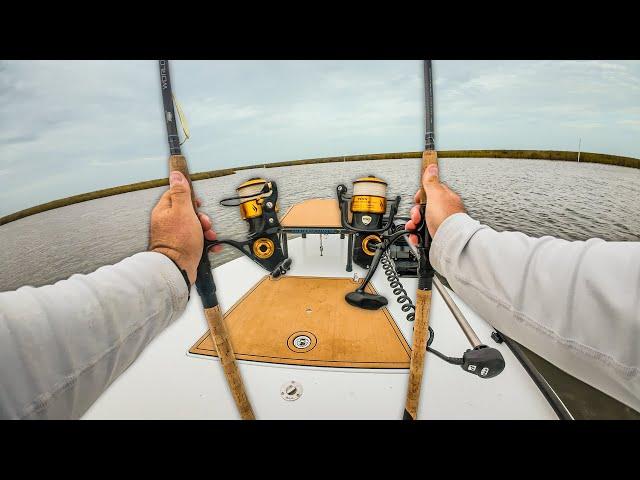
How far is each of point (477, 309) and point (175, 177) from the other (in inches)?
52.9

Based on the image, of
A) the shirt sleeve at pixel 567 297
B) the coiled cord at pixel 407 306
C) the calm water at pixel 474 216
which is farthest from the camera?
the calm water at pixel 474 216

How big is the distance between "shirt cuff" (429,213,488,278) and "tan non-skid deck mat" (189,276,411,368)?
2.02m

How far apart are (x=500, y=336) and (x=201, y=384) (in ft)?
10.3

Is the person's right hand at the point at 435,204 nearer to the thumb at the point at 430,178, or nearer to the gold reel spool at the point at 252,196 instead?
the thumb at the point at 430,178

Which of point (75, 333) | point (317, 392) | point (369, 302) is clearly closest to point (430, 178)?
point (369, 302)

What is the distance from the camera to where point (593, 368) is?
66 centimetres

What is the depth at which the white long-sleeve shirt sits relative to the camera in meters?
0.60

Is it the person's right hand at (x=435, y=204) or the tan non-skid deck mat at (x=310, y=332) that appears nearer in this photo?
the person's right hand at (x=435, y=204)

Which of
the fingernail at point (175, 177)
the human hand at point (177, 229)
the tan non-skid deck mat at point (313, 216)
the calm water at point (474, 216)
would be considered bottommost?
the calm water at point (474, 216)

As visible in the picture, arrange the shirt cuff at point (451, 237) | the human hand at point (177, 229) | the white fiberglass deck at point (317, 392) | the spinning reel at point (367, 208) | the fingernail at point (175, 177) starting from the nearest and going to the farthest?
the shirt cuff at point (451, 237)
the human hand at point (177, 229)
the fingernail at point (175, 177)
the spinning reel at point (367, 208)
the white fiberglass deck at point (317, 392)

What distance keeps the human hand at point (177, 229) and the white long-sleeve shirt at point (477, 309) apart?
4.5 inches

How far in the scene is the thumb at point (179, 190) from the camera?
1.15m

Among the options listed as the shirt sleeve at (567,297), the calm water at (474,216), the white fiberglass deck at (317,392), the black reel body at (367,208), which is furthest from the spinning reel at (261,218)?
the calm water at (474,216)

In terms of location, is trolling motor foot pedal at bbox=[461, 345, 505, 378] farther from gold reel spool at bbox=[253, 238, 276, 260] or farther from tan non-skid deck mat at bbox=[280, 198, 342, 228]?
tan non-skid deck mat at bbox=[280, 198, 342, 228]
